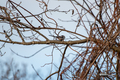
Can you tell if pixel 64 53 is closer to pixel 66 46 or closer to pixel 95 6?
pixel 66 46

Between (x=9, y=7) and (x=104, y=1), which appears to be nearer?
(x=104, y=1)

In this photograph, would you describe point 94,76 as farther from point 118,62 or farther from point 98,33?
point 98,33

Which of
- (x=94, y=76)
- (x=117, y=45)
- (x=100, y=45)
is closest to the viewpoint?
(x=100, y=45)

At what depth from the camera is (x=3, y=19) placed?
5.22 feet

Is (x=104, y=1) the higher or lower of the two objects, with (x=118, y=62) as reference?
higher

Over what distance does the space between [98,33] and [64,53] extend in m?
0.44

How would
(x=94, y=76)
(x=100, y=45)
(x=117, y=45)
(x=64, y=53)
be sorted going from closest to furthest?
(x=100, y=45) → (x=94, y=76) → (x=117, y=45) → (x=64, y=53)

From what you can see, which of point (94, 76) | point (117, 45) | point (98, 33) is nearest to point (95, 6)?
point (98, 33)

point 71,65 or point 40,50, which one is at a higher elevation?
point 40,50

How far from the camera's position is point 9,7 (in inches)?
69.5

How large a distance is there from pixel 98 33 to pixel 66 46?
1.21 feet

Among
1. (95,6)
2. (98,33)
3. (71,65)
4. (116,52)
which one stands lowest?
(71,65)

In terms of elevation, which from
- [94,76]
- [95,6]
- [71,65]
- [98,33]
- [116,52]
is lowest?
[94,76]

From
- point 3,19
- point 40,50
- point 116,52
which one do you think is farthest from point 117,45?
point 3,19
